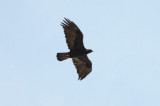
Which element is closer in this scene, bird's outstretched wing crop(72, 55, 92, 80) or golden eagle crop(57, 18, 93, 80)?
golden eagle crop(57, 18, 93, 80)

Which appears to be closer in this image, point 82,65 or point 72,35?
point 72,35

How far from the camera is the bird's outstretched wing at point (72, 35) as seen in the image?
110ft

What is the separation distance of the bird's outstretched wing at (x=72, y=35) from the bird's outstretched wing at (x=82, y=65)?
1524mm

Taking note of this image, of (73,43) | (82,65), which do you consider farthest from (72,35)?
(82,65)

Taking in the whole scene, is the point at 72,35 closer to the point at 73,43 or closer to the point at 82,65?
the point at 73,43

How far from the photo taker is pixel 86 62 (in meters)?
36.0

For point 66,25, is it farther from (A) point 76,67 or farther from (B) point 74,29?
(A) point 76,67

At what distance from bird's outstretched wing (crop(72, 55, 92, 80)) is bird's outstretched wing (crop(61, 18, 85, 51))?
5.00 feet

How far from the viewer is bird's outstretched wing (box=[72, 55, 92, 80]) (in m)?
35.2

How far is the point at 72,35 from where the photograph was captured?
33.8 m

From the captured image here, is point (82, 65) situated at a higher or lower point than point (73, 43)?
lower

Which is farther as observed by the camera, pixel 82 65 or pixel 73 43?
pixel 82 65

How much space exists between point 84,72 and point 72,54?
1818 millimetres

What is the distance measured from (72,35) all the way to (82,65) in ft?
8.72
